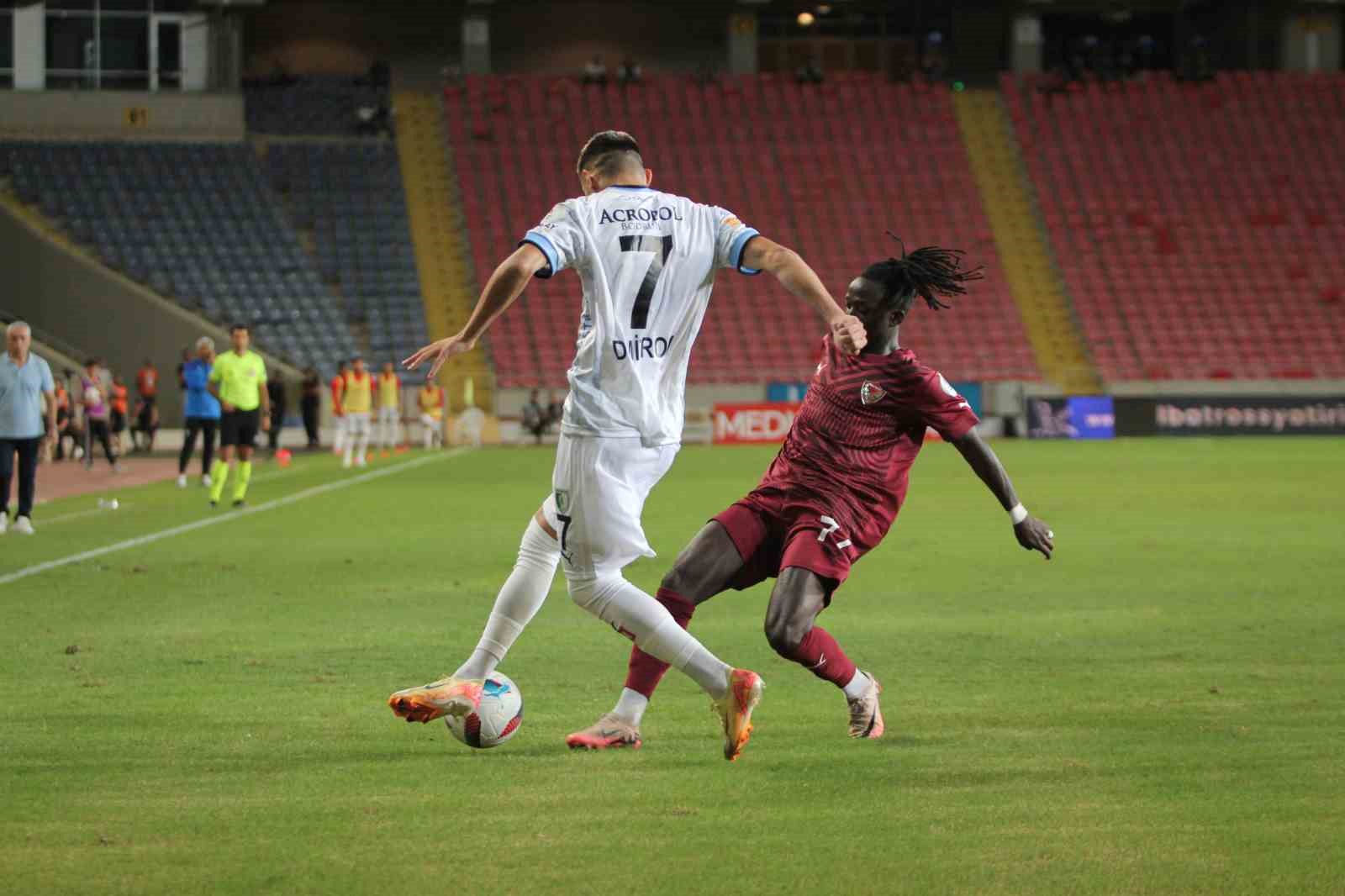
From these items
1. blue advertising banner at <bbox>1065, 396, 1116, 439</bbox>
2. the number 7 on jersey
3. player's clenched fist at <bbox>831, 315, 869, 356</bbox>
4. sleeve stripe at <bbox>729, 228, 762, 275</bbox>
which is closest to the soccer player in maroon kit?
sleeve stripe at <bbox>729, 228, 762, 275</bbox>

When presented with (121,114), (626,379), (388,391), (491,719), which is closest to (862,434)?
(626,379)

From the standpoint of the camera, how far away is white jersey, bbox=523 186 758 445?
661cm

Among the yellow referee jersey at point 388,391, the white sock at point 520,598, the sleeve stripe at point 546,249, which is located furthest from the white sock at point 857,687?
the yellow referee jersey at point 388,391

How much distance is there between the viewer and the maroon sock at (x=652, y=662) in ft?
23.5

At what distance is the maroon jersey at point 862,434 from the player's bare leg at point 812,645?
340 mm

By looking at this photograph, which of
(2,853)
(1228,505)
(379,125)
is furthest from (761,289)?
(2,853)

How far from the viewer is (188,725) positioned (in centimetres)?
743

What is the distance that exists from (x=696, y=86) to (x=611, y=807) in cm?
4690

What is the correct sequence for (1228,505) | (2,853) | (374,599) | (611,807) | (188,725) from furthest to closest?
1. (1228,505)
2. (374,599)
3. (188,725)
4. (611,807)
5. (2,853)

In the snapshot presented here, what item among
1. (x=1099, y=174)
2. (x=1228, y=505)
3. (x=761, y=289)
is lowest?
(x=1228, y=505)

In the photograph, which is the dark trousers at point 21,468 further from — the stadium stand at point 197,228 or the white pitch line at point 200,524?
the stadium stand at point 197,228

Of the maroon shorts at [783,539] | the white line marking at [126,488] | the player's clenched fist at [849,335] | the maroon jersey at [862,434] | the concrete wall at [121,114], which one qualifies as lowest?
the white line marking at [126,488]

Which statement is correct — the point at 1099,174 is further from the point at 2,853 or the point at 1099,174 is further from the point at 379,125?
the point at 2,853

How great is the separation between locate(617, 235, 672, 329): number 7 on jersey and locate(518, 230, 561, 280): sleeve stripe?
0.37 meters
